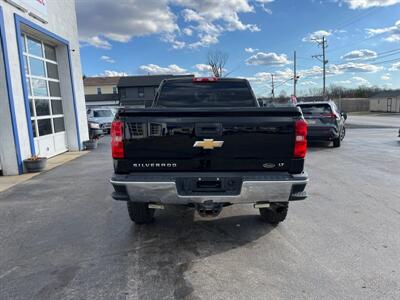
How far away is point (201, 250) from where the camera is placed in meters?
3.61

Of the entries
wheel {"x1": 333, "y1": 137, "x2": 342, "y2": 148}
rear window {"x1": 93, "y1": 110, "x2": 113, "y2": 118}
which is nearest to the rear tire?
wheel {"x1": 333, "y1": 137, "x2": 342, "y2": 148}

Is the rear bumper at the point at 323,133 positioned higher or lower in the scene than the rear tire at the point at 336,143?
higher

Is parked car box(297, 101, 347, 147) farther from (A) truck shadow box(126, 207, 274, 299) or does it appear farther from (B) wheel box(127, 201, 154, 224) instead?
(B) wheel box(127, 201, 154, 224)

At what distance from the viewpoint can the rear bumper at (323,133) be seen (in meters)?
11.2

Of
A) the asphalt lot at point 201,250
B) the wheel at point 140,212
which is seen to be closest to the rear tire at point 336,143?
the asphalt lot at point 201,250

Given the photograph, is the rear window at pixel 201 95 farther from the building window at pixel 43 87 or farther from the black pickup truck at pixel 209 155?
the building window at pixel 43 87

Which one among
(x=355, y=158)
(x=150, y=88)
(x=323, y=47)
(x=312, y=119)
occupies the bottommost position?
(x=355, y=158)

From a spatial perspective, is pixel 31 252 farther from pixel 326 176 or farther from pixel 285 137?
pixel 326 176

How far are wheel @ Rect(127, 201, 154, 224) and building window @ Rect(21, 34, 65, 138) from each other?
6.86 meters

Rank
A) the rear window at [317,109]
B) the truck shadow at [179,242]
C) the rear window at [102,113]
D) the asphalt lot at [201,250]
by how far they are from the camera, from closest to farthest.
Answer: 1. the asphalt lot at [201,250]
2. the truck shadow at [179,242]
3. the rear window at [317,109]
4. the rear window at [102,113]

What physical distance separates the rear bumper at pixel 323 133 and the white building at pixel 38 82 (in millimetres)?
9074

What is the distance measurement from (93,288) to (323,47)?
52.6 m

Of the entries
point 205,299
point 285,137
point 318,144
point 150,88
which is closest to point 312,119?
point 318,144

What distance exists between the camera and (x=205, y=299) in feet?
8.77
